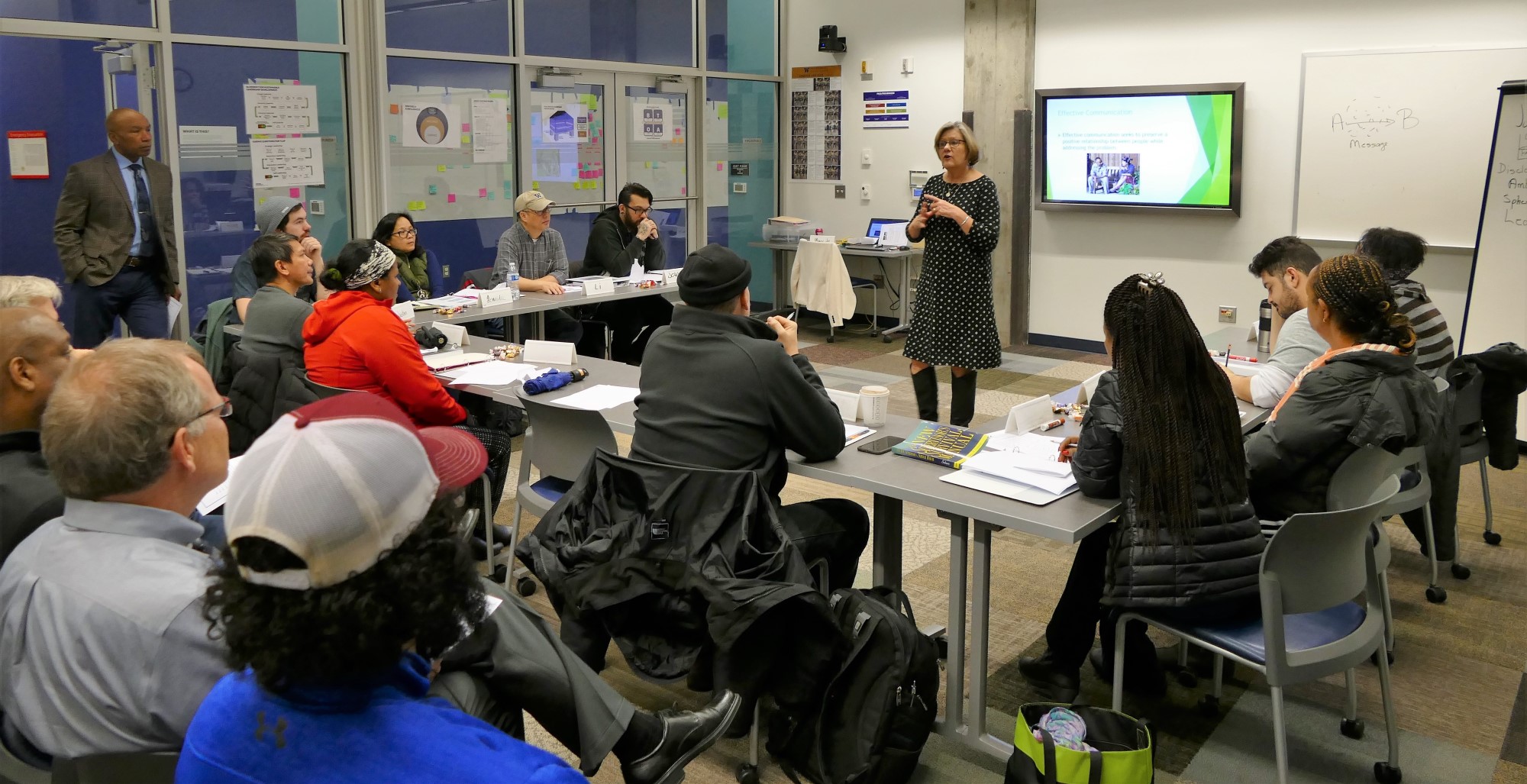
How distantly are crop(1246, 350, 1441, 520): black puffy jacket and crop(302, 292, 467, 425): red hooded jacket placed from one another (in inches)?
96.0

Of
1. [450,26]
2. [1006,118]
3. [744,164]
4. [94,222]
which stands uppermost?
[450,26]

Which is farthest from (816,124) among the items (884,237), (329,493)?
(329,493)

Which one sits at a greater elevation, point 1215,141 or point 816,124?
point 816,124

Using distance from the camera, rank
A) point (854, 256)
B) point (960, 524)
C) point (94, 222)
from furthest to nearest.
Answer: point (854, 256)
point (94, 222)
point (960, 524)

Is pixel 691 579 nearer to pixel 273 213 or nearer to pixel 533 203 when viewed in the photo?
pixel 273 213

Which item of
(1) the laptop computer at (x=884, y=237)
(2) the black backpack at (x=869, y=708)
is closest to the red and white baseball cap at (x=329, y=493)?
(2) the black backpack at (x=869, y=708)

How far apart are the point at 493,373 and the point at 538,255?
2416 mm

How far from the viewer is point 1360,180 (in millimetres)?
6617

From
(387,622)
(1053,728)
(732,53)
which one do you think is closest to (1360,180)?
(732,53)

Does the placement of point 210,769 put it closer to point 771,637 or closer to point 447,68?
point 771,637

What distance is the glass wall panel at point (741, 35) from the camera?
356 inches

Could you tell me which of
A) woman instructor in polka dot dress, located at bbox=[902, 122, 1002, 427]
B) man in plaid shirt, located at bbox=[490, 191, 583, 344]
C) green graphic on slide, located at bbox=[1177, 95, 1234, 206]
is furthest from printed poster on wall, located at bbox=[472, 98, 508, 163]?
green graphic on slide, located at bbox=[1177, 95, 1234, 206]

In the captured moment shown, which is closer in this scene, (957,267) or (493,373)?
(493,373)

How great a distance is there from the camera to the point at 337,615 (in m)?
1.05
